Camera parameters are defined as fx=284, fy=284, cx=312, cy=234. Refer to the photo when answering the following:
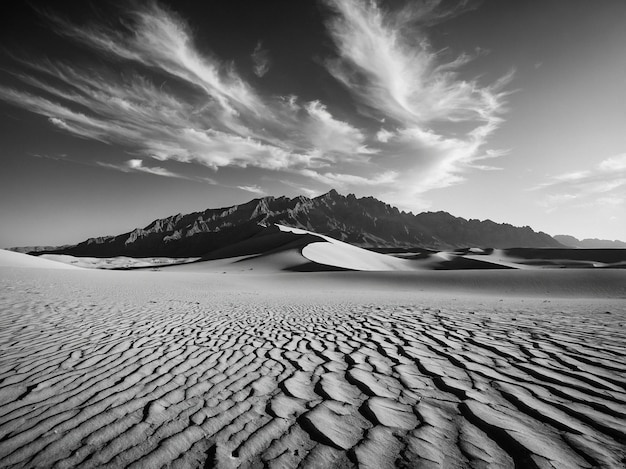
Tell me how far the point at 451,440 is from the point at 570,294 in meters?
20.8

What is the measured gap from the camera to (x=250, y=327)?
20.5 ft

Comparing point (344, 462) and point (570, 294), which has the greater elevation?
point (344, 462)

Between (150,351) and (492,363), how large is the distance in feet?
15.9

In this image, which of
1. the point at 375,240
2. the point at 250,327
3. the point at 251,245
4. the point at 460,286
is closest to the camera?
the point at 250,327

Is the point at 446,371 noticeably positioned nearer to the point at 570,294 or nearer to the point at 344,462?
the point at 344,462

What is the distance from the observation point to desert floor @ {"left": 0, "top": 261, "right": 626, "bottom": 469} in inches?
78.3

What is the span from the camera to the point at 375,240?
610ft

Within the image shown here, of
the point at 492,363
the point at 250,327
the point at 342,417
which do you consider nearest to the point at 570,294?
the point at 492,363

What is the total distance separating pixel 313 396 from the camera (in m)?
2.86

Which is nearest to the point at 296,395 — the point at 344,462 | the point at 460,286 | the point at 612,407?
the point at 344,462

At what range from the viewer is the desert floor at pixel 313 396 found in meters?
1.99

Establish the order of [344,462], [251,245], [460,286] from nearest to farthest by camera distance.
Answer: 1. [344,462]
2. [460,286]
3. [251,245]

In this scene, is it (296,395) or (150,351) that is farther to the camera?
(150,351)

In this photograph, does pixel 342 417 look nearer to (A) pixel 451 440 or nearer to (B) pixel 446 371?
(A) pixel 451 440
